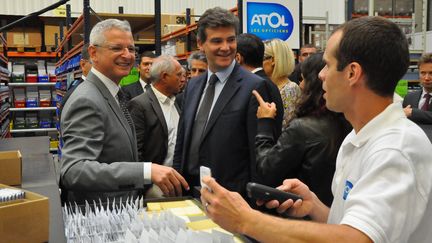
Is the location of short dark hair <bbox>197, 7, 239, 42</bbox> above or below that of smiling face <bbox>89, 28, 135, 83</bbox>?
above

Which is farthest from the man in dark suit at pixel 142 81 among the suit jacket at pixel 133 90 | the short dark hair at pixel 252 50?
the short dark hair at pixel 252 50

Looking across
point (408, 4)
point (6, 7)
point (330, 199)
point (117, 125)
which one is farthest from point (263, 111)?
point (6, 7)

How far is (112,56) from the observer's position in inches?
83.5

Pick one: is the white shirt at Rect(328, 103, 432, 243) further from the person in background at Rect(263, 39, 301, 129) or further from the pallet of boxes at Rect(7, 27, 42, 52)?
the pallet of boxes at Rect(7, 27, 42, 52)

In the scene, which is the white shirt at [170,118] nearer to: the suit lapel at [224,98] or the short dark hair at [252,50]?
the short dark hair at [252,50]

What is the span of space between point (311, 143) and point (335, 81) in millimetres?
790

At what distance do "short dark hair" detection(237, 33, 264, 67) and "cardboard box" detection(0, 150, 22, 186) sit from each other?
1882 mm

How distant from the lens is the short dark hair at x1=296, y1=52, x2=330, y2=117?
1934 mm

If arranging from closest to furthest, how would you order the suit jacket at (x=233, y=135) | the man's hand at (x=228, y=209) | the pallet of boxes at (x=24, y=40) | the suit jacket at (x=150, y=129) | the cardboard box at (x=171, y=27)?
1. the man's hand at (x=228, y=209)
2. the suit jacket at (x=233, y=135)
3. the suit jacket at (x=150, y=129)
4. the cardboard box at (x=171, y=27)
5. the pallet of boxes at (x=24, y=40)

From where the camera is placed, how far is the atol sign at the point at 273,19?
4.57 metres

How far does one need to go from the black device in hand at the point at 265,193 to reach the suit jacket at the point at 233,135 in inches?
39.3

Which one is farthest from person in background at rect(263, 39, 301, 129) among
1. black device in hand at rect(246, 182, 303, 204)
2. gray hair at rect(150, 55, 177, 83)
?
black device in hand at rect(246, 182, 303, 204)

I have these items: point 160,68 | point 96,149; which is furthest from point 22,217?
point 160,68

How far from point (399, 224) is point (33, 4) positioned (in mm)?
11146
